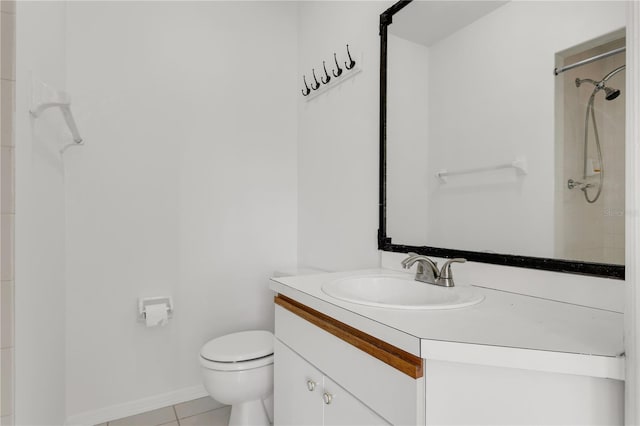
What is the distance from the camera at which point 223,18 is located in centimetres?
211

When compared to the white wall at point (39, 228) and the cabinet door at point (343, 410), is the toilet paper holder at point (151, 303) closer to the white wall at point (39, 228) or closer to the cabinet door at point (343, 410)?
the white wall at point (39, 228)

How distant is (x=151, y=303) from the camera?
6.13 ft

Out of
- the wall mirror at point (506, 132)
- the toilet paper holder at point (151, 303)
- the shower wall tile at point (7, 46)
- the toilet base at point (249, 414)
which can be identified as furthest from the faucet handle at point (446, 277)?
the toilet paper holder at point (151, 303)

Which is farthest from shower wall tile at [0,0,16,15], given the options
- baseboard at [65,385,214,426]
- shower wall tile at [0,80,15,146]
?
baseboard at [65,385,214,426]

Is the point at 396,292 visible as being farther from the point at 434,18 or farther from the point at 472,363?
the point at 434,18

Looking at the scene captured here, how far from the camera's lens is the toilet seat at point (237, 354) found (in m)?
1.53

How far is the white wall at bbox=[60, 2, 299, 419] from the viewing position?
69.4 inches

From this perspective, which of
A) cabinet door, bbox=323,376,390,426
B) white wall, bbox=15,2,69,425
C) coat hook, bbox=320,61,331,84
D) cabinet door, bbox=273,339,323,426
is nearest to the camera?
cabinet door, bbox=323,376,390,426

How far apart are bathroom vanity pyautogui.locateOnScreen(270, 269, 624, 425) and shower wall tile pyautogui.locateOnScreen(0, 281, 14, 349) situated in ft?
2.59

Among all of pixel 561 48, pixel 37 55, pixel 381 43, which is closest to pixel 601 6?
pixel 561 48

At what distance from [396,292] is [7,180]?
1212 mm

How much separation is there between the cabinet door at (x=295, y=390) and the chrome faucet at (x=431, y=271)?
0.47 m

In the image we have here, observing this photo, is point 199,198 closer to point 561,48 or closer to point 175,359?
point 175,359

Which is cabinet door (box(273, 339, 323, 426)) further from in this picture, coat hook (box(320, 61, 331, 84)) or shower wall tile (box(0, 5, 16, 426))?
coat hook (box(320, 61, 331, 84))
